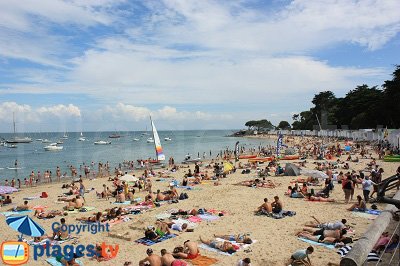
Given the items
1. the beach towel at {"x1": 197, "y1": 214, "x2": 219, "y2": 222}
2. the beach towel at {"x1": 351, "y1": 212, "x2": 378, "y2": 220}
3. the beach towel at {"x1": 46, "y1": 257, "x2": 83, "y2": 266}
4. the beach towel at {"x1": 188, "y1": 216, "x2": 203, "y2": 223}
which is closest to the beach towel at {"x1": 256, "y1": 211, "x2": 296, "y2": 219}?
the beach towel at {"x1": 197, "y1": 214, "x2": 219, "y2": 222}

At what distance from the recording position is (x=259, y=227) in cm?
1253

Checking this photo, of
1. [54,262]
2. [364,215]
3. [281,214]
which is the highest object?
[364,215]

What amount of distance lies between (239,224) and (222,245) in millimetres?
2721

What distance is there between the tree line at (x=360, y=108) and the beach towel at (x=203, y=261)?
3658cm

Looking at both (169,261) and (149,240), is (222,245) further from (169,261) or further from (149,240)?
(149,240)

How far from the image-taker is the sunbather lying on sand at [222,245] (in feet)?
33.5

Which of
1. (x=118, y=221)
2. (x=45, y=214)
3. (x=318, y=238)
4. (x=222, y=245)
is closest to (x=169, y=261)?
(x=222, y=245)

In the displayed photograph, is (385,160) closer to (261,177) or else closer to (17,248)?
(261,177)

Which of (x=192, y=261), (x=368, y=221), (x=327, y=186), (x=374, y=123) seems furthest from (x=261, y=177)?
(x=374, y=123)

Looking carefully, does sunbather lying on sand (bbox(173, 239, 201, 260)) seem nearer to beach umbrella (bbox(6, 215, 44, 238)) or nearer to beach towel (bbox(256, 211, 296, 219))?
beach umbrella (bbox(6, 215, 44, 238))

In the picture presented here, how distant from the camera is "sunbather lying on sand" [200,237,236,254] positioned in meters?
10.2

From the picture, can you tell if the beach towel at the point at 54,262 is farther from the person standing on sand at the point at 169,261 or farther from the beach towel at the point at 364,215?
the beach towel at the point at 364,215

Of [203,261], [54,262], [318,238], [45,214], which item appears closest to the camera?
[203,261]

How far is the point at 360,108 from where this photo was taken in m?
75.2
